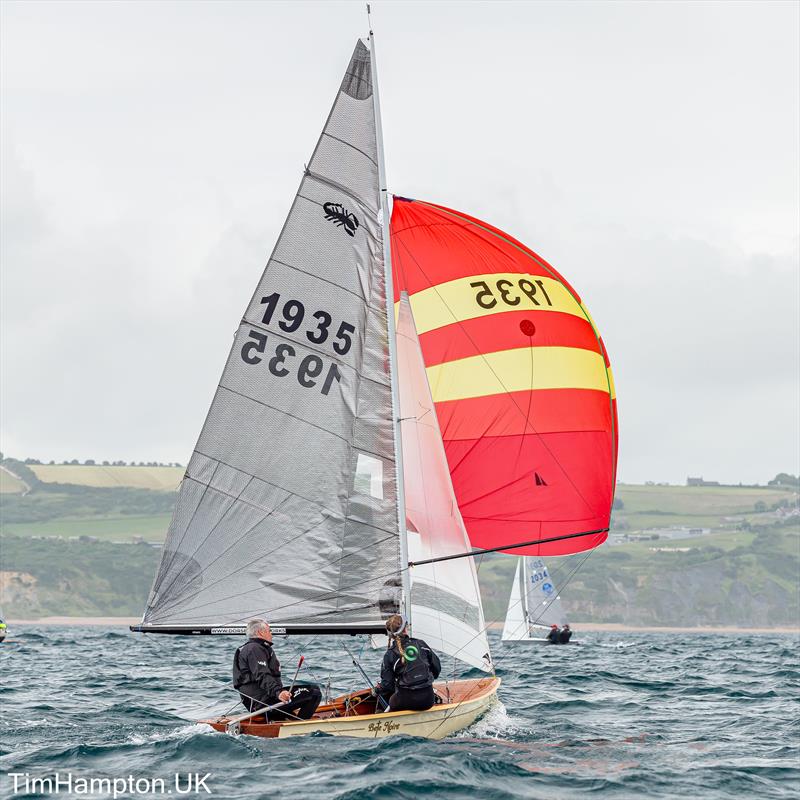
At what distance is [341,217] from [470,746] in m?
6.44

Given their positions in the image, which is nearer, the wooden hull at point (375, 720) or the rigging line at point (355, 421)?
the wooden hull at point (375, 720)

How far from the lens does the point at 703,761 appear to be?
12.1 meters

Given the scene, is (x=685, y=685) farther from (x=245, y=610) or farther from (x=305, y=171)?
(x=305, y=171)

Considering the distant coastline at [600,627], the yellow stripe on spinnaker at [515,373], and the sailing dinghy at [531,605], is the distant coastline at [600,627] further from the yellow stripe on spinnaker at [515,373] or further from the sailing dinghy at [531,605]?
the yellow stripe on spinnaker at [515,373]

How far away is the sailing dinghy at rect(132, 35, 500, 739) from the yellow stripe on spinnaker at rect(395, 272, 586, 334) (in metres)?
2.34

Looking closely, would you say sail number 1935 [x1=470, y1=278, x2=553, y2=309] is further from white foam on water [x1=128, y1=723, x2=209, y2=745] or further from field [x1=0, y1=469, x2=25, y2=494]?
field [x1=0, y1=469, x2=25, y2=494]

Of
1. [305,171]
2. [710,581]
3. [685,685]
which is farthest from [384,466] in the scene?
[710,581]

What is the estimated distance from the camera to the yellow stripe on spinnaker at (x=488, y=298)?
16391 mm

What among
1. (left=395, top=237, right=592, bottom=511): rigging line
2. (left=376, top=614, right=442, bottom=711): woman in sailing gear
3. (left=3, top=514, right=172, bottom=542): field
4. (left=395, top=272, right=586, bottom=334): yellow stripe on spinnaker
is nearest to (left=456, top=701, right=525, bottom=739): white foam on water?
(left=376, top=614, right=442, bottom=711): woman in sailing gear

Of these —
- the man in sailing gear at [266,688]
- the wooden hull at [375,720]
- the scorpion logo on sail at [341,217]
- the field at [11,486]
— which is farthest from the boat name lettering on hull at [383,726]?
the field at [11,486]

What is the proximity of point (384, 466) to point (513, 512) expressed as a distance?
2.60m

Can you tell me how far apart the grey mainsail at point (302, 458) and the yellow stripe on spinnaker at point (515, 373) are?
242 centimetres

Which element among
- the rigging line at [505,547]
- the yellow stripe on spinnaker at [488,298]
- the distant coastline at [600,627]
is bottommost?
Result: the distant coastline at [600,627]

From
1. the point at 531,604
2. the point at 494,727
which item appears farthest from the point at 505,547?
the point at 531,604
